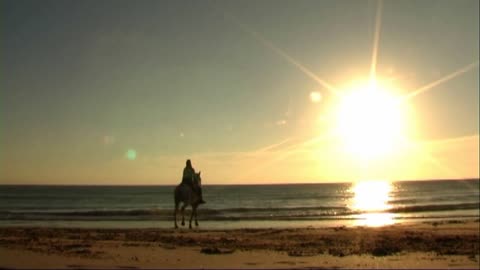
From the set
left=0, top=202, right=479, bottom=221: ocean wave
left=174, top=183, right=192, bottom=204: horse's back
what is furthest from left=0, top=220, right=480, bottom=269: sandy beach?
left=0, top=202, right=479, bottom=221: ocean wave

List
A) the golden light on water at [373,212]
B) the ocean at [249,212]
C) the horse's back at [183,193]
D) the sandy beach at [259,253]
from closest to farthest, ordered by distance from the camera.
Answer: the sandy beach at [259,253], the horse's back at [183,193], the golden light on water at [373,212], the ocean at [249,212]

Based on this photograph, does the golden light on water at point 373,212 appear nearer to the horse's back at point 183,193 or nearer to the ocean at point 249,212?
the ocean at point 249,212

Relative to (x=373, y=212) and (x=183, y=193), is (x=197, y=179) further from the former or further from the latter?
(x=373, y=212)

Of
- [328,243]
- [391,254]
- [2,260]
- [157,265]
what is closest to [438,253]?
[391,254]

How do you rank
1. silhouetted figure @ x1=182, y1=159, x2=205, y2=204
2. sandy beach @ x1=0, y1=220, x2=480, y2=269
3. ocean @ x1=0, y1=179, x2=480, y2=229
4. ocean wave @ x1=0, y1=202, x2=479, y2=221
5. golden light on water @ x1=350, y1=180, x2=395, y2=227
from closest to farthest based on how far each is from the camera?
sandy beach @ x1=0, y1=220, x2=480, y2=269, silhouetted figure @ x1=182, y1=159, x2=205, y2=204, golden light on water @ x1=350, y1=180, x2=395, y2=227, ocean @ x1=0, y1=179, x2=480, y2=229, ocean wave @ x1=0, y1=202, x2=479, y2=221

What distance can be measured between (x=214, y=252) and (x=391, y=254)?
15.6ft

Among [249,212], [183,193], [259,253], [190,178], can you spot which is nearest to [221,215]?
[249,212]

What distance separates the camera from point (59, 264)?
13406 millimetres

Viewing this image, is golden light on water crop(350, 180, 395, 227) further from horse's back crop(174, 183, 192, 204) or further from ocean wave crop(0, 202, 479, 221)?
horse's back crop(174, 183, 192, 204)

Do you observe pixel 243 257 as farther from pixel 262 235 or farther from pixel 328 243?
pixel 262 235

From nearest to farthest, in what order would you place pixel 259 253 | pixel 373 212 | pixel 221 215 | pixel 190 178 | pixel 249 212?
1. pixel 259 253
2. pixel 190 178
3. pixel 221 215
4. pixel 373 212
5. pixel 249 212

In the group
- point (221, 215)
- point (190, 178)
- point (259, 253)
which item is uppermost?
point (190, 178)

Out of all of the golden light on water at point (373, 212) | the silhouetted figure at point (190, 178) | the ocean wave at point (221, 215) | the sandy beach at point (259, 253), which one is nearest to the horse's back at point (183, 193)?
the silhouetted figure at point (190, 178)

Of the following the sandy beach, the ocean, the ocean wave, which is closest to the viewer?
the sandy beach
